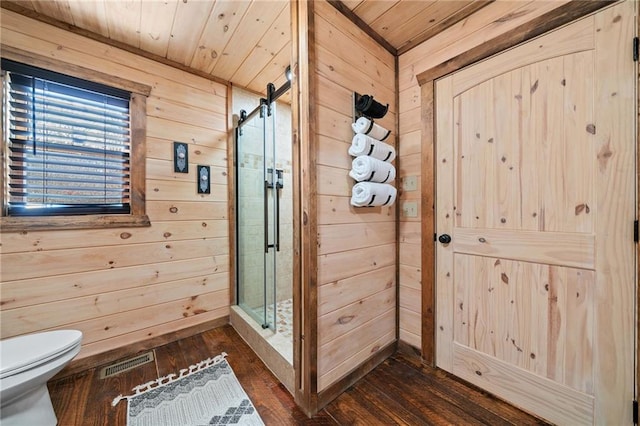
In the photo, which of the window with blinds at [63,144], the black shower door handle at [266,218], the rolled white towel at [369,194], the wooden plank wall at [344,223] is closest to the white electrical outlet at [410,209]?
the wooden plank wall at [344,223]

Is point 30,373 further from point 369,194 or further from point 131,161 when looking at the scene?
point 369,194

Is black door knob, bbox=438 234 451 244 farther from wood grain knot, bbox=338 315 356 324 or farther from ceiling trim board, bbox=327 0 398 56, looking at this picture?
ceiling trim board, bbox=327 0 398 56

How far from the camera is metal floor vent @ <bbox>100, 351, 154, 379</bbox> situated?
167cm

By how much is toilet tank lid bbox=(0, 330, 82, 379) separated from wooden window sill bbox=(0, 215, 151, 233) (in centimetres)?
66

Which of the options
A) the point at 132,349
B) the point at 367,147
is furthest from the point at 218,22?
the point at 132,349

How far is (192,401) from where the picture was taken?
55.6 inches

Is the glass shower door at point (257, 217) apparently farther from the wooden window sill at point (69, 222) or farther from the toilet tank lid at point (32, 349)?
the toilet tank lid at point (32, 349)

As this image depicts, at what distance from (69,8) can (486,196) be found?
2.82 metres

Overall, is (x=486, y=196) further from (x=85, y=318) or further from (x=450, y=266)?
(x=85, y=318)

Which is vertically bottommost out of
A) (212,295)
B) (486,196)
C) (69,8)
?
(212,295)

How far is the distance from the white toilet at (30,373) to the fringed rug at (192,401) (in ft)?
1.05

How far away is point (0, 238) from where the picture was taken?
1487 millimetres

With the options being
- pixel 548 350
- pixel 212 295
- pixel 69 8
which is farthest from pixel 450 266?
pixel 69 8

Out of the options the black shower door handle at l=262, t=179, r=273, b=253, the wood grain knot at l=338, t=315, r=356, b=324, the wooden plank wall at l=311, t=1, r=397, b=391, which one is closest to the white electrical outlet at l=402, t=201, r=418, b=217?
the wooden plank wall at l=311, t=1, r=397, b=391
